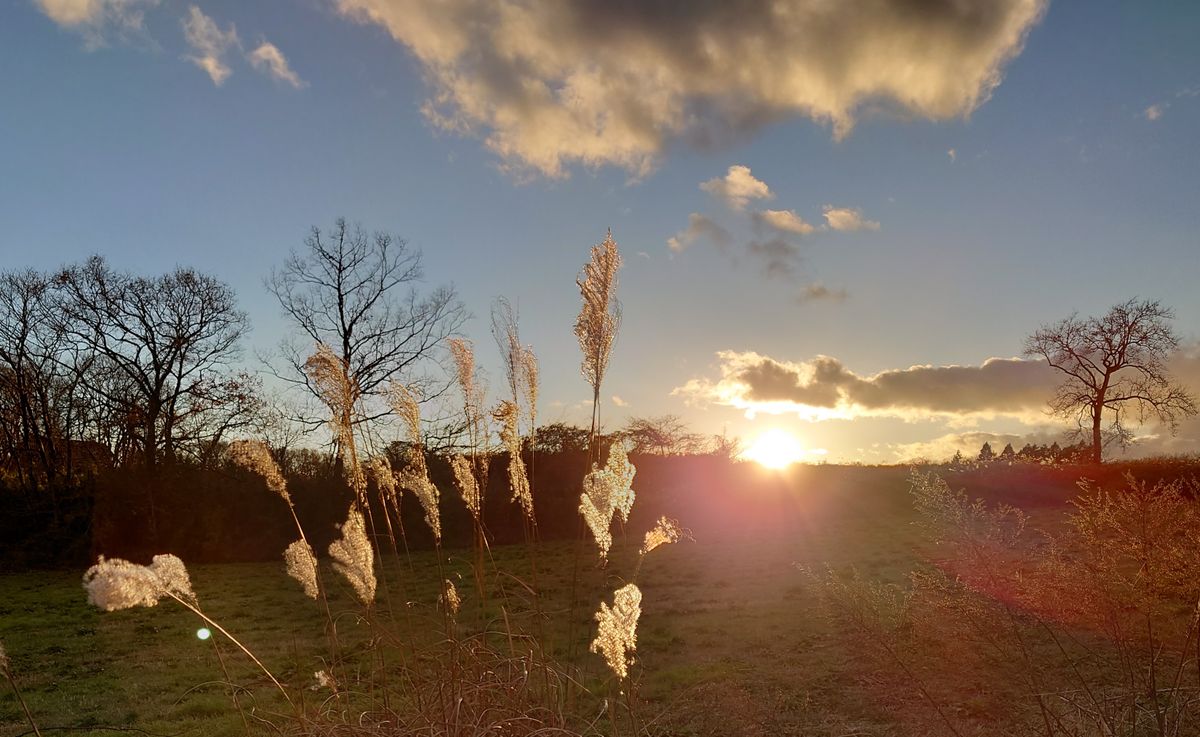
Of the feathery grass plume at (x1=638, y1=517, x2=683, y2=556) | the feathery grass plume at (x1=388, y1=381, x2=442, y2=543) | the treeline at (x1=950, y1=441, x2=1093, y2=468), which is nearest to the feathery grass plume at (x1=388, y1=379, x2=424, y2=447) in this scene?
the feathery grass plume at (x1=388, y1=381, x2=442, y2=543)

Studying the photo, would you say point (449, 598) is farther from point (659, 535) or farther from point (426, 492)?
point (659, 535)

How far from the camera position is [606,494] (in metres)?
2.98

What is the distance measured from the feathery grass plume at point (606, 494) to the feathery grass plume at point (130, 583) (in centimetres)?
147

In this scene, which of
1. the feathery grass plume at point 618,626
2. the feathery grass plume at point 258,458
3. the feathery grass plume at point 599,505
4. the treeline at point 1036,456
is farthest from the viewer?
the treeline at point 1036,456

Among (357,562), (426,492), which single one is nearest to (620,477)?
(426,492)

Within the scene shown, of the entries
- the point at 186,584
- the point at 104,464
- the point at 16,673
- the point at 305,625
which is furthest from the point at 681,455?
the point at 186,584

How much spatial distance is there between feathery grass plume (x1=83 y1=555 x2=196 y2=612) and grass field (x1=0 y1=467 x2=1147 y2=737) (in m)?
0.67

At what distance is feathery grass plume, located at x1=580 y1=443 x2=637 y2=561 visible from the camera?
117 inches

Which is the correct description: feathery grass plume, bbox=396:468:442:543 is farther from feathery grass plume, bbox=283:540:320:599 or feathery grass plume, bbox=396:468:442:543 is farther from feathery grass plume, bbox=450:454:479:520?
feathery grass plume, bbox=283:540:320:599

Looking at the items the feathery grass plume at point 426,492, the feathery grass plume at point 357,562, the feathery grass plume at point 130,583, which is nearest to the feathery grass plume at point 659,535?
the feathery grass plume at point 426,492

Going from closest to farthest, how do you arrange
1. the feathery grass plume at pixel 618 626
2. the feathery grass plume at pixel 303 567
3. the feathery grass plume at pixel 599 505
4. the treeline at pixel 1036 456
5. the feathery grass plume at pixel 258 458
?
the feathery grass plume at pixel 618 626 → the feathery grass plume at pixel 599 505 → the feathery grass plume at pixel 303 567 → the feathery grass plume at pixel 258 458 → the treeline at pixel 1036 456

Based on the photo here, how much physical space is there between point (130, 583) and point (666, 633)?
20.7 feet

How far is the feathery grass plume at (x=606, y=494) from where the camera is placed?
117 inches

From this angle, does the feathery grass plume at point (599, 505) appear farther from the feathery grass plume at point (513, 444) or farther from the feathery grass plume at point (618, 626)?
the feathery grass plume at point (513, 444)
